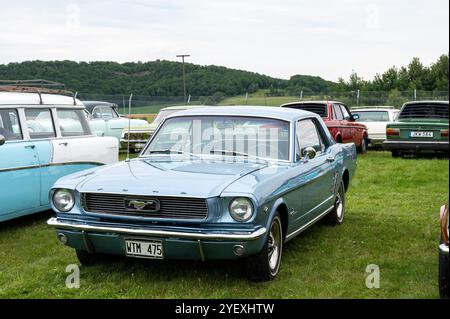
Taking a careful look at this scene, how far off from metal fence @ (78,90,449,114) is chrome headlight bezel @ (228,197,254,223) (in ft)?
84.1

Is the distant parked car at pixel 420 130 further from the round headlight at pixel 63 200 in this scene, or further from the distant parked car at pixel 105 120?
the round headlight at pixel 63 200

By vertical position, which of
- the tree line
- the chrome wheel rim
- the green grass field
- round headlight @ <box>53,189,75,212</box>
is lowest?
the green grass field

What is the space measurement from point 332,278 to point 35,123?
4210 mm

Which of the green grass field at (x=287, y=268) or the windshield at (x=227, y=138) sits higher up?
the windshield at (x=227, y=138)

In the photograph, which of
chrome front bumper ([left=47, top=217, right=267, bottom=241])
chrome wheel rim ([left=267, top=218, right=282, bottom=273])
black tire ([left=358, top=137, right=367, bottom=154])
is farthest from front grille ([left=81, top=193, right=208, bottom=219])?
black tire ([left=358, top=137, right=367, bottom=154])

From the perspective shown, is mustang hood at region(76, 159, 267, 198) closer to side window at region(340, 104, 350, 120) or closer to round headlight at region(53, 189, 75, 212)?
round headlight at region(53, 189, 75, 212)

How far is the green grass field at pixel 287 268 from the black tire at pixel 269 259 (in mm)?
84

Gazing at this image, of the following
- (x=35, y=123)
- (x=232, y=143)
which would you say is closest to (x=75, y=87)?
(x=35, y=123)

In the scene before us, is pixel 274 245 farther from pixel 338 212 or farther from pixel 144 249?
pixel 338 212

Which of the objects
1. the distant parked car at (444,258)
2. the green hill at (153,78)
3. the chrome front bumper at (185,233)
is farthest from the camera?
the green hill at (153,78)

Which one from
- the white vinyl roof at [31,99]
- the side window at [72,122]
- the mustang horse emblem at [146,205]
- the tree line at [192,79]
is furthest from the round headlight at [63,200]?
the tree line at [192,79]

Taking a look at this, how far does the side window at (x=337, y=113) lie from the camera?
14859 millimetres

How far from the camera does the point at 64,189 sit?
5004 millimetres

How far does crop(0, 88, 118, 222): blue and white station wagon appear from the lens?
660 cm
